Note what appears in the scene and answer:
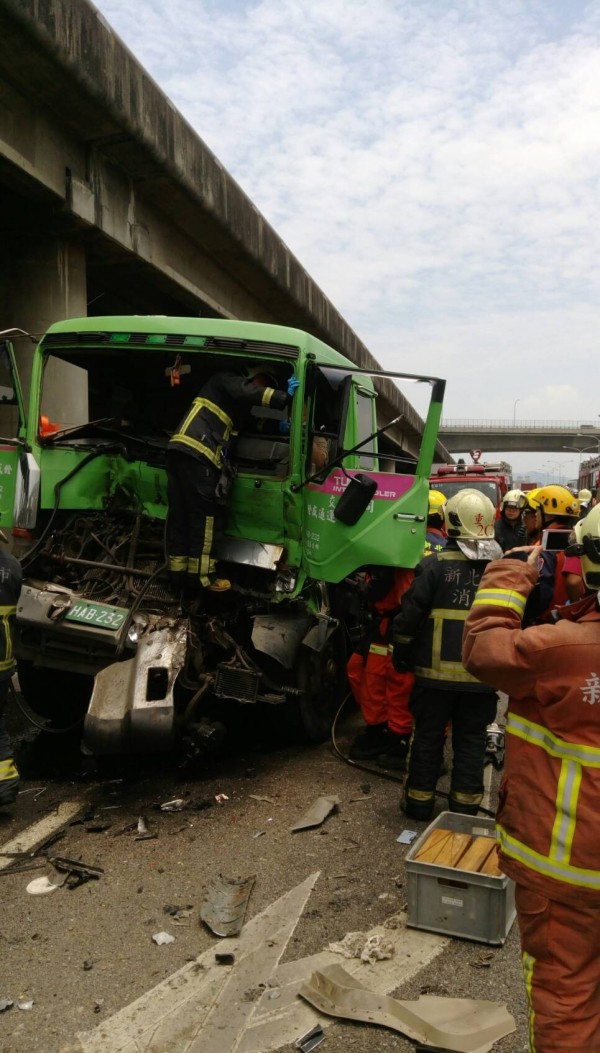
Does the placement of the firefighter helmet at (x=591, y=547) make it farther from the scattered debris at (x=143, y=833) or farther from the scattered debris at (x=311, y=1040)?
the scattered debris at (x=143, y=833)

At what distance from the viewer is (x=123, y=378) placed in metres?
5.60

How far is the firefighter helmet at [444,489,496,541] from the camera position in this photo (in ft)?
13.1

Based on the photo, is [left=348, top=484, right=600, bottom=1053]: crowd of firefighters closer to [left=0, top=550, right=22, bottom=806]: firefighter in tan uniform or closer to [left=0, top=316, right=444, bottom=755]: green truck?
[left=0, top=316, right=444, bottom=755]: green truck

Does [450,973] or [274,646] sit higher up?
[274,646]

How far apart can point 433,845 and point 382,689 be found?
1.89 m

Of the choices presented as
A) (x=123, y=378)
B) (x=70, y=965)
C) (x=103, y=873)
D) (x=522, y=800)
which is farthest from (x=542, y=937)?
(x=123, y=378)

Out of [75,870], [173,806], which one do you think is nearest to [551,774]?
[75,870]

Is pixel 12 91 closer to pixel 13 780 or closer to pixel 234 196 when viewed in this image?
pixel 234 196

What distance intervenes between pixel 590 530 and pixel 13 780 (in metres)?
3.31

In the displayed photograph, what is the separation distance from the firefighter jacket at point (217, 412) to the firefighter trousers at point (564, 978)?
315 centimetres

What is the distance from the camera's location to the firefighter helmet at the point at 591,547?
1965mm

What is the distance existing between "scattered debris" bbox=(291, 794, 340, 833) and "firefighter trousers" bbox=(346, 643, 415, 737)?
0.73 metres

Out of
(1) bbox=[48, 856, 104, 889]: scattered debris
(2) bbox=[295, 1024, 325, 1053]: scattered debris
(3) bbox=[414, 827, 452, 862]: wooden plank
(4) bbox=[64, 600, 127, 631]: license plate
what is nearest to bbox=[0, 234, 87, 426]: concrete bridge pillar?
(4) bbox=[64, 600, 127, 631]: license plate

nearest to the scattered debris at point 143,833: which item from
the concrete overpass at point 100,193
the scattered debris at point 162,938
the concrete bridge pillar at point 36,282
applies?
the scattered debris at point 162,938
